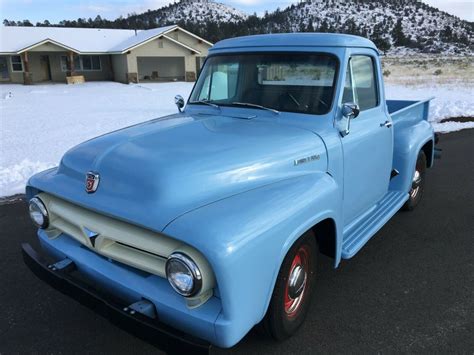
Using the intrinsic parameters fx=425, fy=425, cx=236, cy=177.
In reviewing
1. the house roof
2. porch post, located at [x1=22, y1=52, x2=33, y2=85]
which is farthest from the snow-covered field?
the house roof

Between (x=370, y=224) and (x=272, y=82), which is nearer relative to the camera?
(x=272, y=82)

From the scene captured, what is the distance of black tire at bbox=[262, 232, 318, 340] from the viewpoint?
8.11ft

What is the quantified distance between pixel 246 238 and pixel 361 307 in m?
1.59

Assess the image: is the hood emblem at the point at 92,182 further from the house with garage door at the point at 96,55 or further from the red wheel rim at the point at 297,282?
the house with garage door at the point at 96,55

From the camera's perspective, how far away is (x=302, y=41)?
346cm

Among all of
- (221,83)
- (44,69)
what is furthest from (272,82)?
(44,69)

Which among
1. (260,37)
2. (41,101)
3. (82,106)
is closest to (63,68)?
(41,101)

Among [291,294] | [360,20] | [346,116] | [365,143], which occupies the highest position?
[360,20]

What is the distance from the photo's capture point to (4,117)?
14055 millimetres

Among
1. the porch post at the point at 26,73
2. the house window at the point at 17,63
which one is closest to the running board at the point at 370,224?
the porch post at the point at 26,73

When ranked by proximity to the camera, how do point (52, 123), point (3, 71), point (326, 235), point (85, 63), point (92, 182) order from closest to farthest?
point (92, 182), point (326, 235), point (52, 123), point (3, 71), point (85, 63)

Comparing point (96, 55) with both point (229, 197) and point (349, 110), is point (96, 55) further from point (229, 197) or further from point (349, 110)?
point (229, 197)

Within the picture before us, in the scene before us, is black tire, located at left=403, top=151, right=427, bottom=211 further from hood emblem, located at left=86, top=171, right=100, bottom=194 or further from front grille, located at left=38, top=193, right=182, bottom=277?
hood emblem, located at left=86, top=171, right=100, bottom=194

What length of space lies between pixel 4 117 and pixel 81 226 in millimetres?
13465
